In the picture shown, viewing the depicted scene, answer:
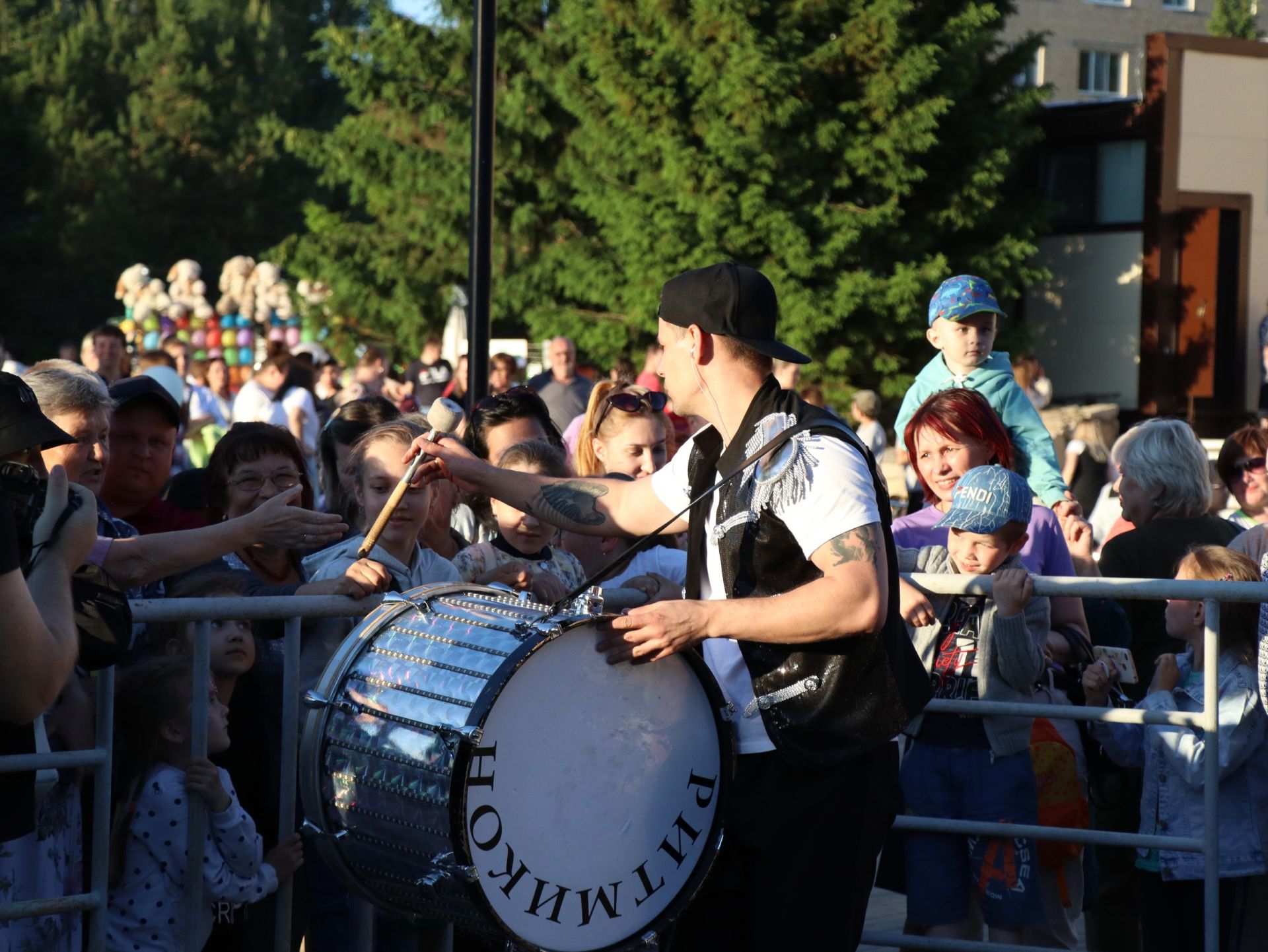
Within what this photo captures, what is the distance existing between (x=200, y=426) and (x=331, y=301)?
Answer: 661 inches

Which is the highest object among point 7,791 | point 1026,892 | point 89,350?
point 89,350

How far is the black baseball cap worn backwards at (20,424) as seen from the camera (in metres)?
2.81

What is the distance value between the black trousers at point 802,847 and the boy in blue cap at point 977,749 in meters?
0.90

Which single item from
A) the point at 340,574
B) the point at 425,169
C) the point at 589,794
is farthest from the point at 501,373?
the point at 425,169

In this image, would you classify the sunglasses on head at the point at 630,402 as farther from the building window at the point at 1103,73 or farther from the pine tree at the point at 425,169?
the building window at the point at 1103,73

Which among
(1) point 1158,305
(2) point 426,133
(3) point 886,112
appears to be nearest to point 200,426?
(3) point 886,112

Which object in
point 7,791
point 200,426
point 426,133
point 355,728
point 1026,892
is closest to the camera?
point 7,791

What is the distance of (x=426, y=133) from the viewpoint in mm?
27641

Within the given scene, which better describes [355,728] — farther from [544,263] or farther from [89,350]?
[544,263]

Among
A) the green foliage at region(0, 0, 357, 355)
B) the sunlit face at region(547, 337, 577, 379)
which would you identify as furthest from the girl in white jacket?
the green foliage at region(0, 0, 357, 355)

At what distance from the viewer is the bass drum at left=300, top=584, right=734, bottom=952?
2.83 metres

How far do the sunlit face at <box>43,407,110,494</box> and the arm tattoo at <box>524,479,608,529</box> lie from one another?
112 centimetres

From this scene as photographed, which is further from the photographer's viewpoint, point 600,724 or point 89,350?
point 89,350

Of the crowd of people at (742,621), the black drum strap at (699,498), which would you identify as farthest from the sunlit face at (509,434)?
the black drum strap at (699,498)
